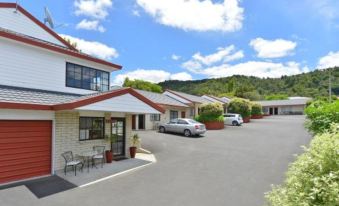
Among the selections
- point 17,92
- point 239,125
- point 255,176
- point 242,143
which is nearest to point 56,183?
point 17,92

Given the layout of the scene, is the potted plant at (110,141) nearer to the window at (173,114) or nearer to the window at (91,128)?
the window at (91,128)

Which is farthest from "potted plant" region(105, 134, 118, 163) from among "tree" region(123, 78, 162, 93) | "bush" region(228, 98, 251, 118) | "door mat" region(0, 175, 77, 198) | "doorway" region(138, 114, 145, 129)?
"tree" region(123, 78, 162, 93)

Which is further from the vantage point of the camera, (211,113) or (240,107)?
(240,107)

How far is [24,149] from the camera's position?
9.91 m

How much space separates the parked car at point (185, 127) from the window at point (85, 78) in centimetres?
1020

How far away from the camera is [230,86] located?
81.6 m

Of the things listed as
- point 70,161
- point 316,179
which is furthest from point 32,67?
point 316,179

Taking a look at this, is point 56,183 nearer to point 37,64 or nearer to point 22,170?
point 22,170

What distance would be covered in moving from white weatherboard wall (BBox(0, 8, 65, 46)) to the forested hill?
63.1 m

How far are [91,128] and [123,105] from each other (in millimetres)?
2138

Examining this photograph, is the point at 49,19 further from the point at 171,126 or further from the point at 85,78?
the point at 171,126

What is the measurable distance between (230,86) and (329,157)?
264ft

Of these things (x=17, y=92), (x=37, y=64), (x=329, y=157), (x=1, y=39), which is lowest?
(x=329, y=157)

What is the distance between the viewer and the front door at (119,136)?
14164 mm
